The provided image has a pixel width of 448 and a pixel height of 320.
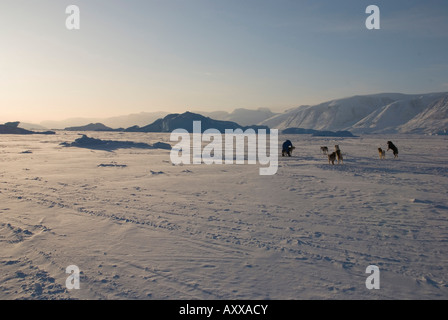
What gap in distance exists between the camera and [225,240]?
5402 mm

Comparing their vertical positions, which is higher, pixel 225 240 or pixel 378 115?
pixel 378 115

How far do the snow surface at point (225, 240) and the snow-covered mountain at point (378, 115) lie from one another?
91.1m

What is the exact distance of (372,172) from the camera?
13.2 meters

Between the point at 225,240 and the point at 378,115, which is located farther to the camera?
the point at 378,115

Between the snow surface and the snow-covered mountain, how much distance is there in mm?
91075

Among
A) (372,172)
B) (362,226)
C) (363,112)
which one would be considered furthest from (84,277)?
(363,112)

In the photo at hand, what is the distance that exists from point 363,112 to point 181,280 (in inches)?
6622

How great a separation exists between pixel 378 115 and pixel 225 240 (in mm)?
136313

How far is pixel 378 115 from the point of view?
12369cm

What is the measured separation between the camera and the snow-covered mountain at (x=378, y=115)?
96.2 m

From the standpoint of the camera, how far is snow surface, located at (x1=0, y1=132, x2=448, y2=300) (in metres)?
3.82

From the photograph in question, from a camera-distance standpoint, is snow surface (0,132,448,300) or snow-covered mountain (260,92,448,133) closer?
snow surface (0,132,448,300)

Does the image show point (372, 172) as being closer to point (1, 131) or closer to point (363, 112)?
point (1, 131)

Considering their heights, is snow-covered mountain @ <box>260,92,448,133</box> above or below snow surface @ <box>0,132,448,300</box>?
above
